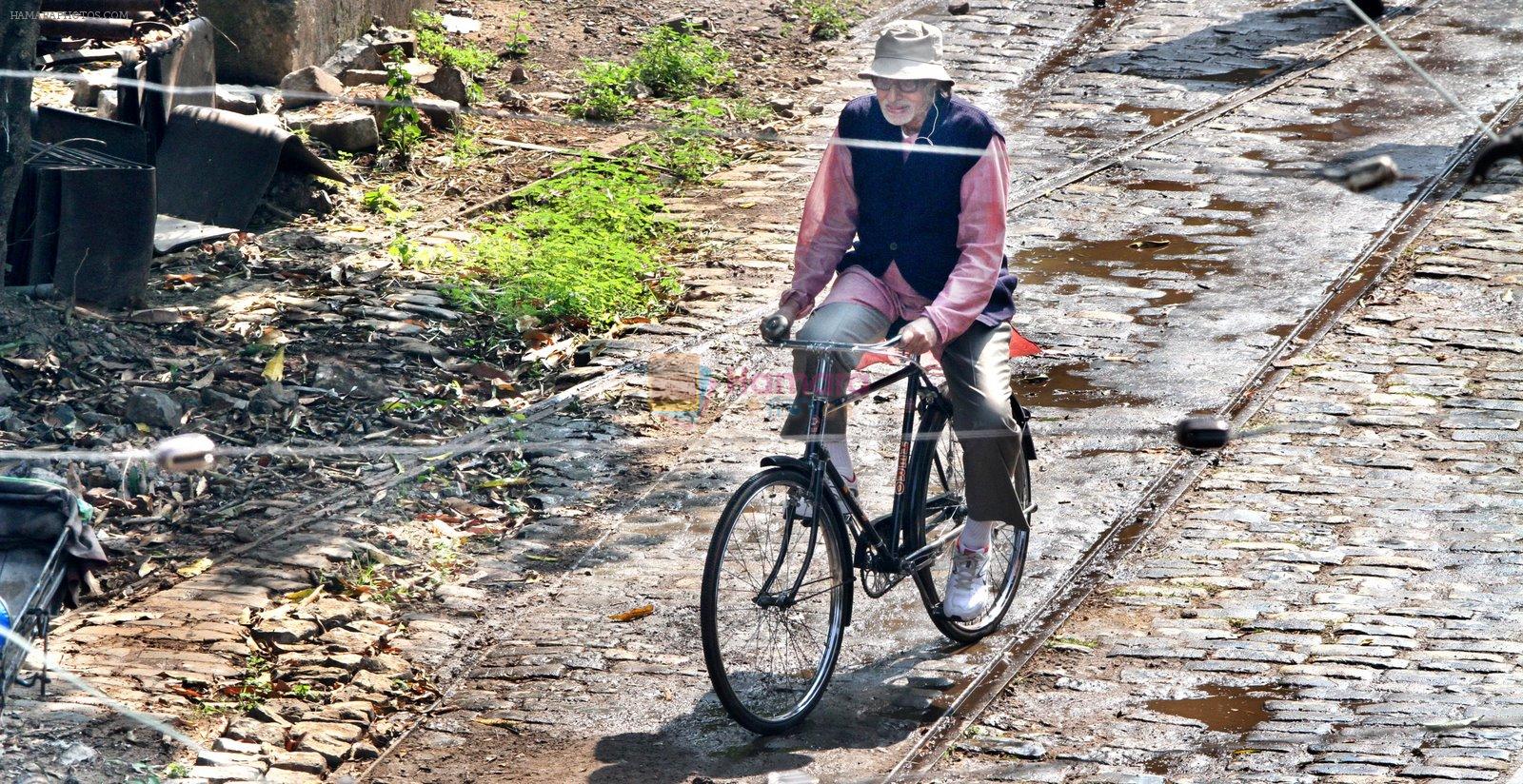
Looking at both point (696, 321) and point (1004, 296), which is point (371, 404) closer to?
point (696, 321)

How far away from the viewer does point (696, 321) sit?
28.3 ft

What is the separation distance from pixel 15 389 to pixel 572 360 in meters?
2.61

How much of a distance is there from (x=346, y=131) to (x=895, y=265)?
6080 mm

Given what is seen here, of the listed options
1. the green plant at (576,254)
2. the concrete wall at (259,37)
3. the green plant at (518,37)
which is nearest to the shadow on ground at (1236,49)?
the green plant at (518,37)

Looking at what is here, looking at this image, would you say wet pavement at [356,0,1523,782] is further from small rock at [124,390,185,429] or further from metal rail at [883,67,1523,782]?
small rock at [124,390,185,429]

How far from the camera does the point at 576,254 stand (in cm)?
913

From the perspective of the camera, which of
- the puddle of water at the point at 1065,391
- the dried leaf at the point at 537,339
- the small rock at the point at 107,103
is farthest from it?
the small rock at the point at 107,103

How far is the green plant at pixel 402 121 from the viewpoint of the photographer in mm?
10461

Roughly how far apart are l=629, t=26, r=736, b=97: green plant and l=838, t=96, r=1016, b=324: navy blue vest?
7.06m

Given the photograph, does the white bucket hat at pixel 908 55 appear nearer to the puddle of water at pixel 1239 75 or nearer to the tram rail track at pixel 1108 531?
the tram rail track at pixel 1108 531

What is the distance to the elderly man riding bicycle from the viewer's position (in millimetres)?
5156

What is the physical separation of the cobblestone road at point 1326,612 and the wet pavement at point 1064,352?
203mm

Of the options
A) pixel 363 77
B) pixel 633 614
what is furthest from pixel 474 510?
pixel 363 77

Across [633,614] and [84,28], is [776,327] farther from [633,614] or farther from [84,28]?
[84,28]
